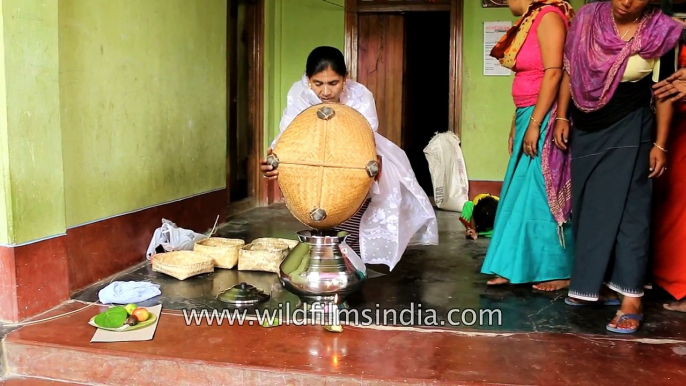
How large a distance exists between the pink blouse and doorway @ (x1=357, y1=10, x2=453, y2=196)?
3.18 m

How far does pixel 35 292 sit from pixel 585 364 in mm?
2163

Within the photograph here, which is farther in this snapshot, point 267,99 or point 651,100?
point 267,99

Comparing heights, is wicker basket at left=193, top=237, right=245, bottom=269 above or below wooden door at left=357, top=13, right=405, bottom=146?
below

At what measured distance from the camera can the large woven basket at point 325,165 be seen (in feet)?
7.72

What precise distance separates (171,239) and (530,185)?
6.91ft

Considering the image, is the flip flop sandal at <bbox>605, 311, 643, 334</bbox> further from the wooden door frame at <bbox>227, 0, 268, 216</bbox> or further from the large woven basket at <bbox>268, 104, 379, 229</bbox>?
the wooden door frame at <bbox>227, 0, 268, 216</bbox>

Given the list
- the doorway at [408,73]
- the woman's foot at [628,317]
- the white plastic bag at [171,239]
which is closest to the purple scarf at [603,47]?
the woman's foot at [628,317]

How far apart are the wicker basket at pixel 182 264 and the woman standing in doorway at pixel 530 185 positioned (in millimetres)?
1475

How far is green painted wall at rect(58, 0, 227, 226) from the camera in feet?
9.50

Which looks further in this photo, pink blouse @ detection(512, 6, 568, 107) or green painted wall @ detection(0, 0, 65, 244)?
pink blouse @ detection(512, 6, 568, 107)

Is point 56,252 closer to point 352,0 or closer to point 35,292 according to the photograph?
point 35,292

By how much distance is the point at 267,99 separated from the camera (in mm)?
6129

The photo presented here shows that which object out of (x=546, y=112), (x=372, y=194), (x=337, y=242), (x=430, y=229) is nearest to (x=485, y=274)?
(x=430, y=229)

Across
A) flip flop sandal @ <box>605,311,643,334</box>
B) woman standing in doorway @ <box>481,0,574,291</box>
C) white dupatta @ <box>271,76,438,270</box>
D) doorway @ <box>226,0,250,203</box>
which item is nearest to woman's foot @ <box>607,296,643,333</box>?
flip flop sandal @ <box>605,311,643,334</box>
